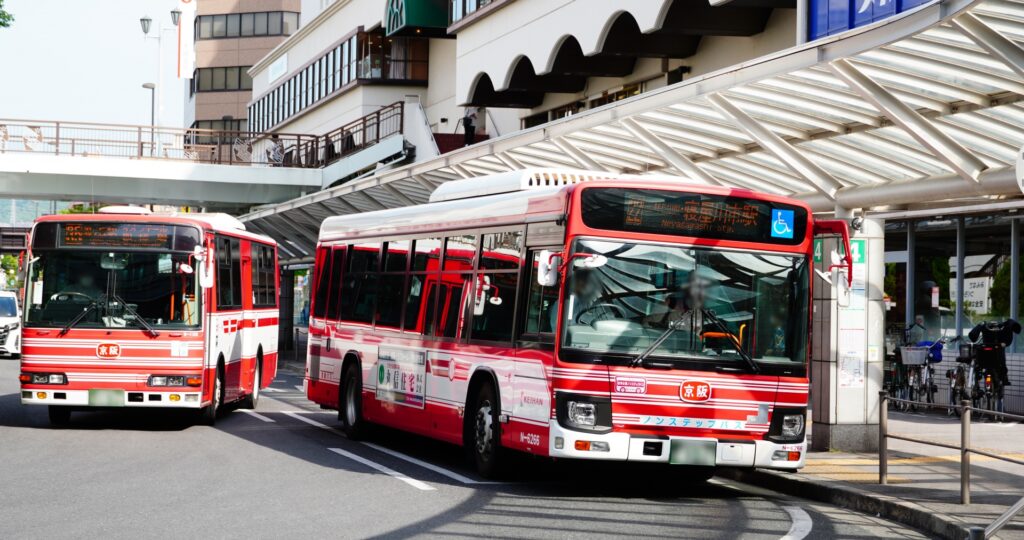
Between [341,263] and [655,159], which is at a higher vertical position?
[655,159]

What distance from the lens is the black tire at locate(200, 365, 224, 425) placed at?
18.8m

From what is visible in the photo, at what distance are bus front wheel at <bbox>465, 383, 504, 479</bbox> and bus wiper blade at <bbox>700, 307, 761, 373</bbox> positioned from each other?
2.27 m

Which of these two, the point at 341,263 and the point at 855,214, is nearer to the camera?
the point at 855,214

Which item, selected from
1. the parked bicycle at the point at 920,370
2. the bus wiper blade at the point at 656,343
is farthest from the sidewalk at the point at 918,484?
the parked bicycle at the point at 920,370

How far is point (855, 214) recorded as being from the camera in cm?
1589

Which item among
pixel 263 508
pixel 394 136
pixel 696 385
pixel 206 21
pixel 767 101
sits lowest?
pixel 263 508

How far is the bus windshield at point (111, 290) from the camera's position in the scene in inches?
692

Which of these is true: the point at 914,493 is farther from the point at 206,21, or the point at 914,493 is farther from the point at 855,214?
the point at 206,21

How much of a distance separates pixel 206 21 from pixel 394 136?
61.6 m

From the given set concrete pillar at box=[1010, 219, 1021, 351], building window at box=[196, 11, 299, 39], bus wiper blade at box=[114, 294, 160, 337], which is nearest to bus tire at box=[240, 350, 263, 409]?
bus wiper blade at box=[114, 294, 160, 337]

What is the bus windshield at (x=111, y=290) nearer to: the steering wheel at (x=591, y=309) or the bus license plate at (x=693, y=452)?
the steering wheel at (x=591, y=309)

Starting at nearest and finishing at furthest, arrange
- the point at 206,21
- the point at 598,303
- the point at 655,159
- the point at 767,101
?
the point at 598,303 → the point at 767,101 → the point at 655,159 → the point at 206,21

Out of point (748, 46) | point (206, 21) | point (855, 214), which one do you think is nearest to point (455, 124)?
point (748, 46)

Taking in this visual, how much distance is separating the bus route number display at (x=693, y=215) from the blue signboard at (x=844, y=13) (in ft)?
39.0
